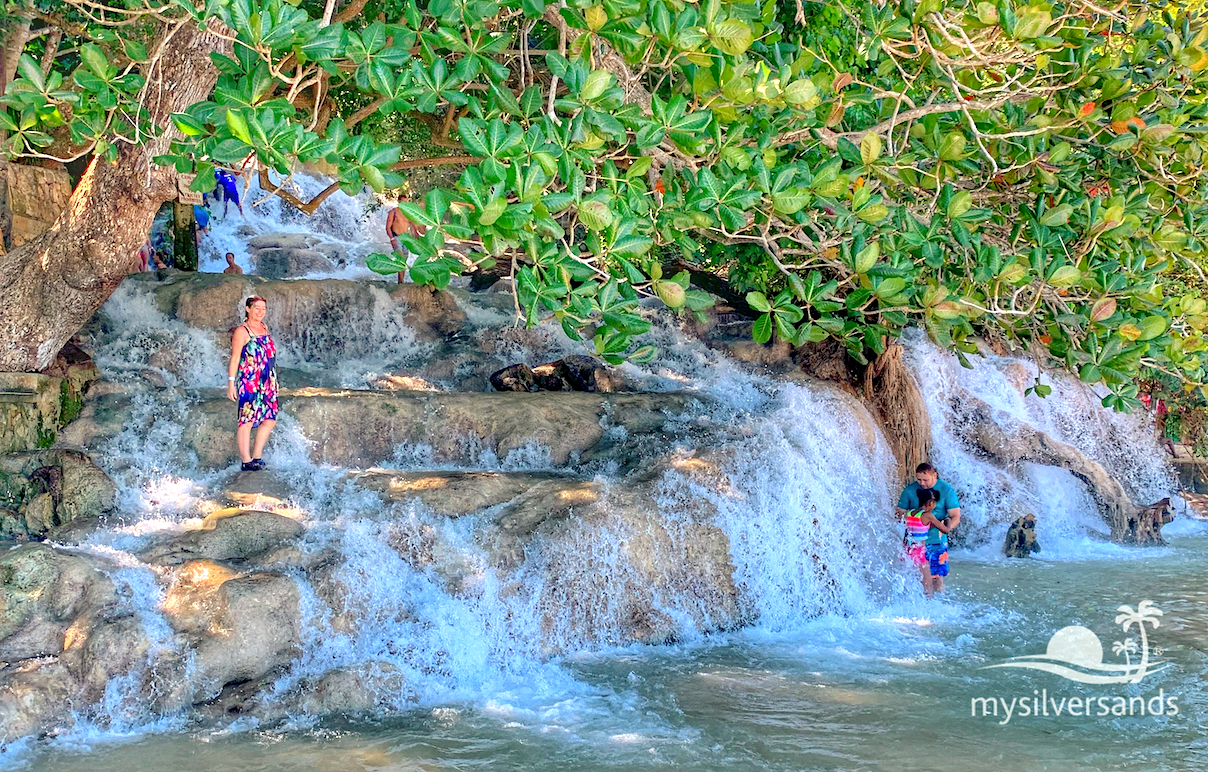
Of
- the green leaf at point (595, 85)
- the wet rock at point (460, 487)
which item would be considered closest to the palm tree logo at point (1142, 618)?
the wet rock at point (460, 487)

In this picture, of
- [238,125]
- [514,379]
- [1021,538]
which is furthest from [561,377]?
[238,125]

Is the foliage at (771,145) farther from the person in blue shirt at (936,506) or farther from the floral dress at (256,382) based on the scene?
the floral dress at (256,382)

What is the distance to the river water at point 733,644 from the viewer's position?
5.50m

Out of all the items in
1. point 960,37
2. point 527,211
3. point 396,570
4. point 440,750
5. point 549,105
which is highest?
point 960,37

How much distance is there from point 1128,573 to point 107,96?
34.9ft

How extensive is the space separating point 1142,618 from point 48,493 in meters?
9.18

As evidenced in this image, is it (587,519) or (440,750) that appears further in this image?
(587,519)

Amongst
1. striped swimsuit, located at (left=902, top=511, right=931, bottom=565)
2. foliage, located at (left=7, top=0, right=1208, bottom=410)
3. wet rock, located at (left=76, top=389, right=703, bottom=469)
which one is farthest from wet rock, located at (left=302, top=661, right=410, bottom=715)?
striped swimsuit, located at (left=902, top=511, right=931, bottom=565)

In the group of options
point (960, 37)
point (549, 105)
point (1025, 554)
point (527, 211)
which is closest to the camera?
point (527, 211)

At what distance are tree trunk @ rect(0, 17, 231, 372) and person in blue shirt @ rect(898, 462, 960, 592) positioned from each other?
6.63 metres

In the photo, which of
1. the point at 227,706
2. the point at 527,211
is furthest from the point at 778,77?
the point at 227,706

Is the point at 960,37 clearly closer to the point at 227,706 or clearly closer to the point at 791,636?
the point at 791,636

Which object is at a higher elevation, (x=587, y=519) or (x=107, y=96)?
(x=107, y=96)

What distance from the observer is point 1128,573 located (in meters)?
11.0
